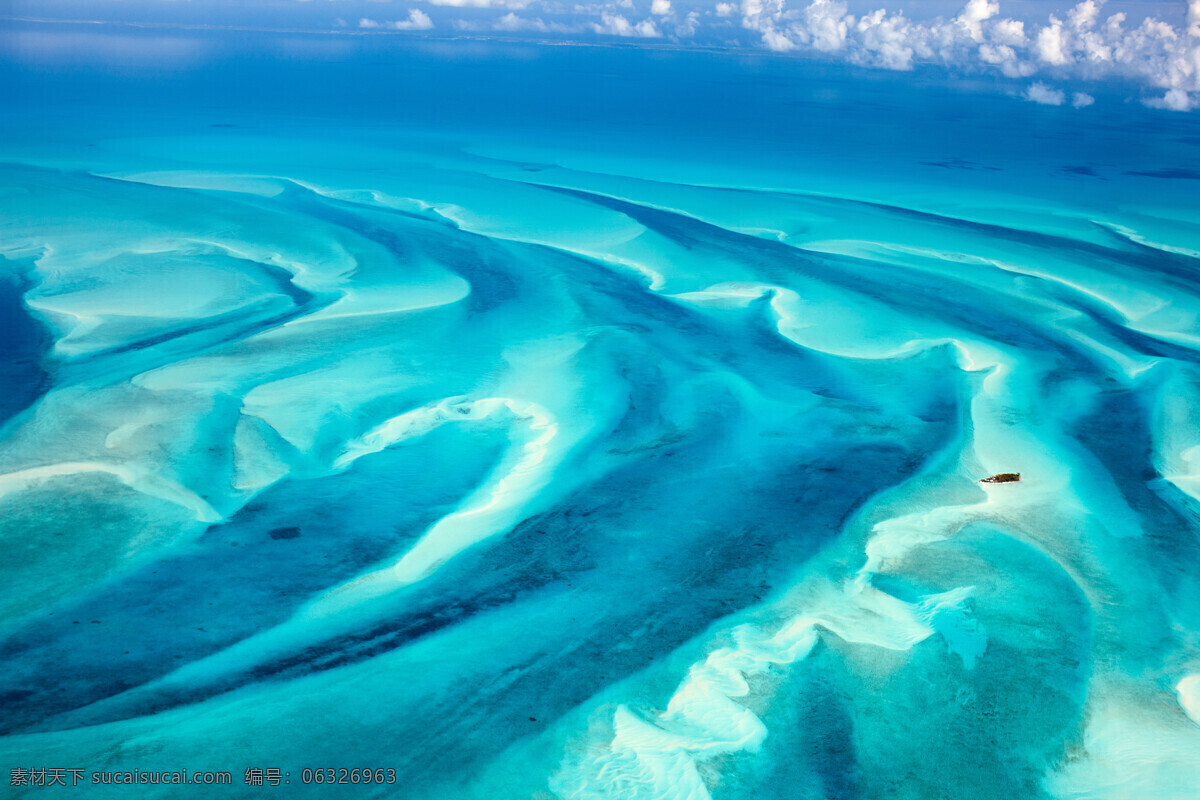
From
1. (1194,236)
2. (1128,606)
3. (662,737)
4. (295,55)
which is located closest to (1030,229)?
(1194,236)

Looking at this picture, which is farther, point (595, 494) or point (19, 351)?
point (19, 351)

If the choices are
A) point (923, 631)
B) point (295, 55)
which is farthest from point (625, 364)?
point (295, 55)

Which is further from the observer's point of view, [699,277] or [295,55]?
[295,55]

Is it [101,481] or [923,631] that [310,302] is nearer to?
[101,481]

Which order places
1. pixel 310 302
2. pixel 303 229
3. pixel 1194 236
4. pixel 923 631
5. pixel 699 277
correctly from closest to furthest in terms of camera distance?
pixel 923 631 < pixel 310 302 < pixel 699 277 < pixel 303 229 < pixel 1194 236

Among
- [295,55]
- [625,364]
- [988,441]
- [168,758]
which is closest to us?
[168,758]

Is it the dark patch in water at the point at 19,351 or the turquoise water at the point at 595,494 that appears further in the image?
the dark patch in water at the point at 19,351

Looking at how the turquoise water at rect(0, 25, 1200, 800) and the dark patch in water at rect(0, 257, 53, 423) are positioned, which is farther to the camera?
the dark patch in water at rect(0, 257, 53, 423)
